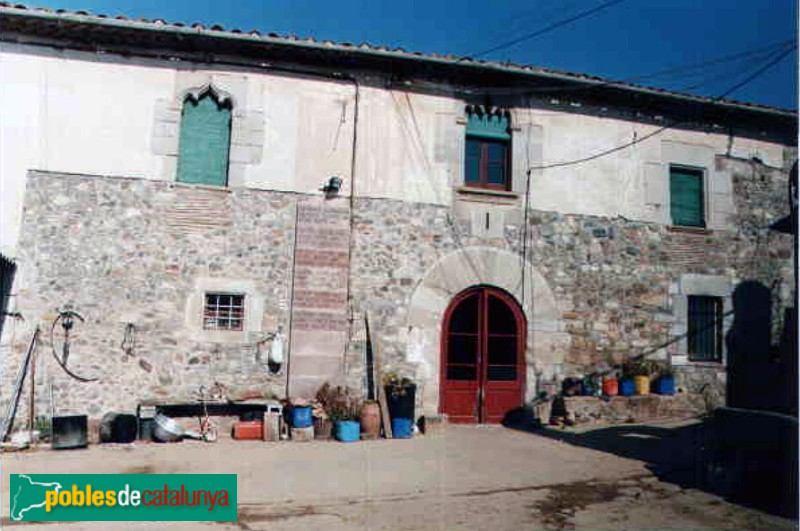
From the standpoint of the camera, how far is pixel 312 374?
888 cm

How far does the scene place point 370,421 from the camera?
8.46m

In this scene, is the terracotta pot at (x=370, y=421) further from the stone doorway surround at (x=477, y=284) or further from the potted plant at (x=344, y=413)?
the stone doorway surround at (x=477, y=284)

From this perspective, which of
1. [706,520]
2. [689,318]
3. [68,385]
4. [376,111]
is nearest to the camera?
[706,520]

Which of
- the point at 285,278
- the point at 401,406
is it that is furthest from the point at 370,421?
the point at 285,278

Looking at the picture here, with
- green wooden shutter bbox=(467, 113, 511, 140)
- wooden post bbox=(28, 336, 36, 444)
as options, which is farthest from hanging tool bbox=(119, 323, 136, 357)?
green wooden shutter bbox=(467, 113, 511, 140)

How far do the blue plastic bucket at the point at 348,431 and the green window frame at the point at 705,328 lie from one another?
6.39m

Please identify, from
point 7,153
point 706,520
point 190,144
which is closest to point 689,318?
point 706,520

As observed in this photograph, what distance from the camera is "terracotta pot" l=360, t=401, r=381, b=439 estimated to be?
27.7ft

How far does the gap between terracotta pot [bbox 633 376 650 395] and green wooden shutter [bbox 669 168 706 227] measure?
303 centimetres

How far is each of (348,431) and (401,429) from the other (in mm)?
828

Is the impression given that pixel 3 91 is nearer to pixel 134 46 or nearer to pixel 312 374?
pixel 134 46

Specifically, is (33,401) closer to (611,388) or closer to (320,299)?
(320,299)

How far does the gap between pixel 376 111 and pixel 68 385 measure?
608 centimetres

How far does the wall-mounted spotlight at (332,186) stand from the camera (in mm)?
9156
